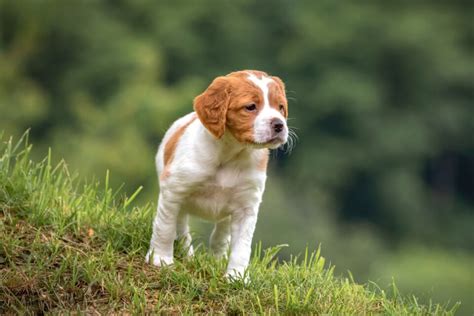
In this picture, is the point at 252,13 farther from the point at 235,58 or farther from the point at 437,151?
the point at 437,151

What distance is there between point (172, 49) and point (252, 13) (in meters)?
8.97

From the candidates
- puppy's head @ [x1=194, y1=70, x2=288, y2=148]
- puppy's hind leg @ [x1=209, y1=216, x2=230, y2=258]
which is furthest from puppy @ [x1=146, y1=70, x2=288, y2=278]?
puppy's hind leg @ [x1=209, y1=216, x2=230, y2=258]

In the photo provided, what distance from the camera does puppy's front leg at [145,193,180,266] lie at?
8766 mm

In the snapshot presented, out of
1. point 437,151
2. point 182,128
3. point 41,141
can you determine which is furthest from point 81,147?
point 182,128

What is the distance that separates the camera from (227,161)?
8.79 meters

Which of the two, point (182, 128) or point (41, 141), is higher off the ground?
point (182, 128)

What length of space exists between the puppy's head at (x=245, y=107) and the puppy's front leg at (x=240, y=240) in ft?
2.13

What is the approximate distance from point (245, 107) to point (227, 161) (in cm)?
51

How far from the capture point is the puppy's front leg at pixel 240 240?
8586 mm

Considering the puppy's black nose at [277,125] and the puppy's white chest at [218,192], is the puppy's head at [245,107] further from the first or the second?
the puppy's white chest at [218,192]

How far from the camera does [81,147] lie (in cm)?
4528

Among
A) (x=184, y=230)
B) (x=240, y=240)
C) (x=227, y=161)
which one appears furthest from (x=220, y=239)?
(x=227, y=161)

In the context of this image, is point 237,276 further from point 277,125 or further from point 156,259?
point 277,125

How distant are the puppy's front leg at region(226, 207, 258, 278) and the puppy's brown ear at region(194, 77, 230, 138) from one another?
27.9 inches
